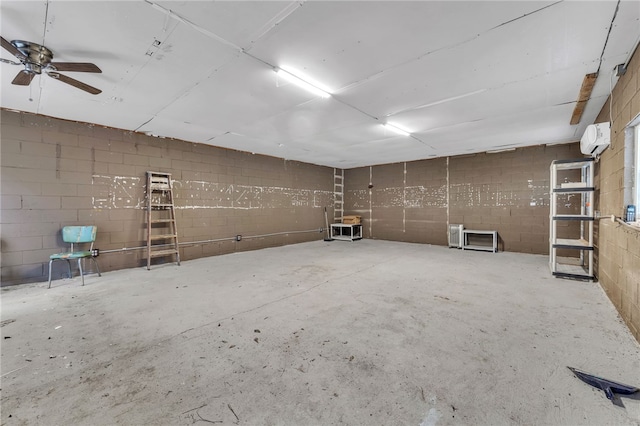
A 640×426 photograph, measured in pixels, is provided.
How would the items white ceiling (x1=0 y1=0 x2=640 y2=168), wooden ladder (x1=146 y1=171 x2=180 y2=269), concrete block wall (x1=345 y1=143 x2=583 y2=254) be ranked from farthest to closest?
concrete block wall (x1=345 y1=143 x2=583 y2=254)
wooden ladder (x1=146 y1=171 x2=180 y2=269)
white ceiling (x1=0 y1=0 x2=640 y2=168)

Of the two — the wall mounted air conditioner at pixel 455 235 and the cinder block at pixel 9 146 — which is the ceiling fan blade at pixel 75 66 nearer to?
the cinder block at pixel 9 146

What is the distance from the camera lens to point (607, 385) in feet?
4.91

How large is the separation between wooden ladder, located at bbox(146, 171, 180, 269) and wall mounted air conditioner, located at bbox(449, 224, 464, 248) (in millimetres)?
6204

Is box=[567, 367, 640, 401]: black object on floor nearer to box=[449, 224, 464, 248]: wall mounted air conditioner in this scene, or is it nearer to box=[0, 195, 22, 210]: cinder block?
box=[449, 224, 464, 248]: wall mounted air conditioner

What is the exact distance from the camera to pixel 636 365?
1.72 meters

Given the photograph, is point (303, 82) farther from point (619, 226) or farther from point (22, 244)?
point (22, 244)

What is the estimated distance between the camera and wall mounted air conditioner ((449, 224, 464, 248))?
253 inches

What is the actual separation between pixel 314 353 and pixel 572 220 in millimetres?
4920

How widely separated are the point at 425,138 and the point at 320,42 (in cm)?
353

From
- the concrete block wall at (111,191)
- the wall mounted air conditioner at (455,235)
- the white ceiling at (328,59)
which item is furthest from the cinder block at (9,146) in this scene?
the wall mounted air conditioner at (455,235)

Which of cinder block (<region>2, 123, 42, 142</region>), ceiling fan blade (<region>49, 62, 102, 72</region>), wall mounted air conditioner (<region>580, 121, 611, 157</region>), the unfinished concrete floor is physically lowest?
the unfinished concrete floor

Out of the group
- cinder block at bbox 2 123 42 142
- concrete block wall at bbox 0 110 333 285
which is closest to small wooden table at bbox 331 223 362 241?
concrete block wall at bbox 0 110 333 285

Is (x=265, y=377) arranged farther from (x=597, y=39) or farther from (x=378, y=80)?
(x=597, y=39)

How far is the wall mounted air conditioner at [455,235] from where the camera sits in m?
6.42
